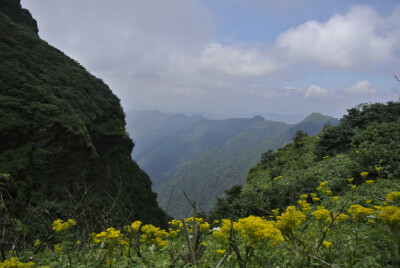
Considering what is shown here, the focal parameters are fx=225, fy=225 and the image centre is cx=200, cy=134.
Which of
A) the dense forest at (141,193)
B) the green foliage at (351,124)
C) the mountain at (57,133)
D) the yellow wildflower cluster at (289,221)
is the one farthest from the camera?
the mountain at (57,133)

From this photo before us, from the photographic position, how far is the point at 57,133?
20734 millimetres

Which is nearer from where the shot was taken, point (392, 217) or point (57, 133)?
point (392, 217)

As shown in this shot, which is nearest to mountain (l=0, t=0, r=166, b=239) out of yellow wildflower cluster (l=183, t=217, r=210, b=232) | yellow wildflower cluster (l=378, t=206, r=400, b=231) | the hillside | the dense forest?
the dense forest

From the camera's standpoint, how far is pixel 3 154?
17375 millimetres

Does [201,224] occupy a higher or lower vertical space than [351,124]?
lower

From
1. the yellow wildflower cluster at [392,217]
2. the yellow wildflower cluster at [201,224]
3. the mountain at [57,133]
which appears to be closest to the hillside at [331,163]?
the yellow wildflower cluster at [201,224]

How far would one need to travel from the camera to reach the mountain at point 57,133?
17.9 metres

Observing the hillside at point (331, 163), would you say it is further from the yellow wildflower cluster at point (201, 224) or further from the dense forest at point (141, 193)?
the yellow wildflower cluster at point (201, 224)

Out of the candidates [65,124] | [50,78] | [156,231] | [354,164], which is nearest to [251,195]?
[354,164]

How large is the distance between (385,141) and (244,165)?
555 ft

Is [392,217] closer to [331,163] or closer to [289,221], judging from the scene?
[289,221]

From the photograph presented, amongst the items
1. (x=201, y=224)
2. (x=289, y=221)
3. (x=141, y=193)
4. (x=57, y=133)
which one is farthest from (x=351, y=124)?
(x=141, y=193)

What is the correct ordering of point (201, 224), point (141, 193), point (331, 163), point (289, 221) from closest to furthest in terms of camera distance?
point (289, 221)
point (201, 224)
point (331, 163)
point (141, 193)

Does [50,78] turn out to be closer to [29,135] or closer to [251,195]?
[29,135]
